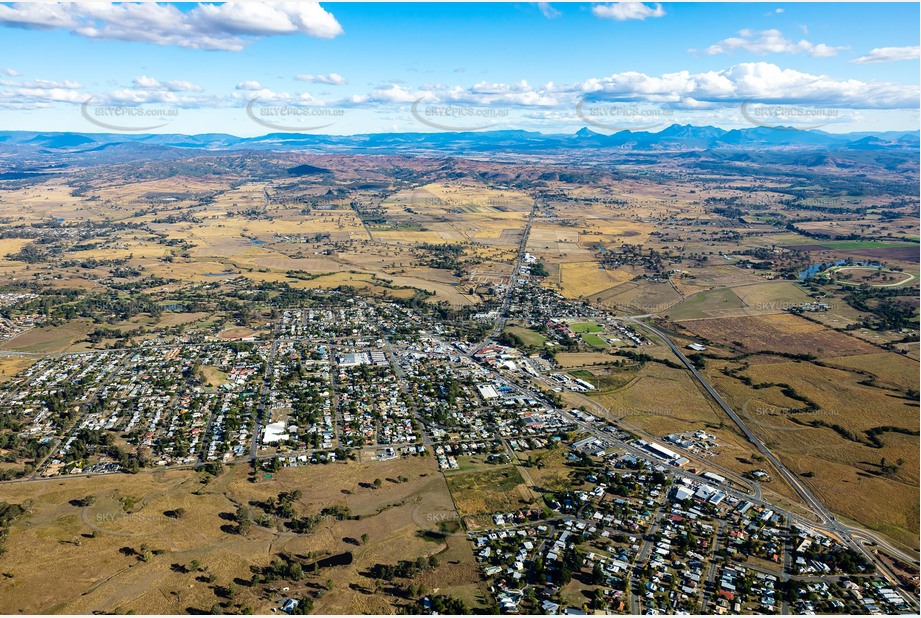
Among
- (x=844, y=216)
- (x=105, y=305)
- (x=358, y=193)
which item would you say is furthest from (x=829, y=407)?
(x=358, y=193)

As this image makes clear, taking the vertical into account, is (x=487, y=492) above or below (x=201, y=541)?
below

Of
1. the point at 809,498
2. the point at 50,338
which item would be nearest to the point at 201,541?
the point at 809,498

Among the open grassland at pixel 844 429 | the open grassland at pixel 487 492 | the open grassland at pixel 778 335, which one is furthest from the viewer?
the open grassland at pixel 778 335

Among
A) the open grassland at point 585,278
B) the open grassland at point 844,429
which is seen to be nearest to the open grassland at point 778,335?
the open grassland at point 844,429

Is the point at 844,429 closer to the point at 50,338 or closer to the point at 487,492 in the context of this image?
the point at 487,492

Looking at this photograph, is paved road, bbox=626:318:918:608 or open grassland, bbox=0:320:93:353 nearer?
paved road, bbox=626:318:918:608

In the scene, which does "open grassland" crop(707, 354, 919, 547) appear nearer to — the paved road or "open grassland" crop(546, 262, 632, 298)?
the paved road

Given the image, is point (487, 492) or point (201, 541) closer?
point (201, 541)

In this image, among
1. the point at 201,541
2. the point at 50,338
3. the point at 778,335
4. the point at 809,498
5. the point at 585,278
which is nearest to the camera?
the point at 201,541

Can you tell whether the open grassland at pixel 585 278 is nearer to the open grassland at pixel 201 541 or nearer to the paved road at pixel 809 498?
the paved road at pixel 809 498

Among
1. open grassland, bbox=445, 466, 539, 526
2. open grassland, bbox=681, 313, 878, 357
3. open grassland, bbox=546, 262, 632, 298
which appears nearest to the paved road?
open grassland, bbox=681, 313, 878, 357

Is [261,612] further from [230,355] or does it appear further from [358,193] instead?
[358,193]
